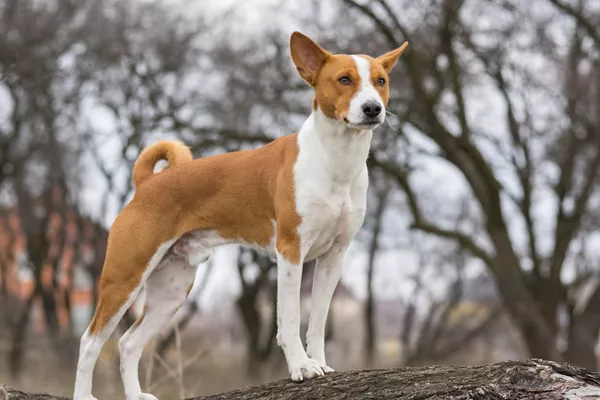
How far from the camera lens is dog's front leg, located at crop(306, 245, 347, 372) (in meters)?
4.89

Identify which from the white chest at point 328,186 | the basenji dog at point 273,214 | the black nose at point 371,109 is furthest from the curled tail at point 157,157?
the black nose at point 371,109

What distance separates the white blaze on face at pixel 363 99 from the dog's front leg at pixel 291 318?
903 millimetres

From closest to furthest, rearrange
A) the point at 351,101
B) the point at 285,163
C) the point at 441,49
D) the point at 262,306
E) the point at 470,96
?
1. the point at 351,101
2. the point at 285,163
3. the point at 441,49
4. the point at 470,96
5. the point at 262,306

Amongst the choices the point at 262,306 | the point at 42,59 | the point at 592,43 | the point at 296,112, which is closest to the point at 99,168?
the point at 42,59

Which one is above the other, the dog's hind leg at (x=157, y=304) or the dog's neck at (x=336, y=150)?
the dog's neck at (x=336, y=150)

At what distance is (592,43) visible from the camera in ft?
48.4

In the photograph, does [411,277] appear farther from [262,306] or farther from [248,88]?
[248,88]

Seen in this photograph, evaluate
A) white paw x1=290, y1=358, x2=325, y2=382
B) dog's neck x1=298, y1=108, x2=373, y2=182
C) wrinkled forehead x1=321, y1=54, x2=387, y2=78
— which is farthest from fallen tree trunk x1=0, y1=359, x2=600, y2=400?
wrinkled forehead x1=321, y1=54, x2=387, y2=78

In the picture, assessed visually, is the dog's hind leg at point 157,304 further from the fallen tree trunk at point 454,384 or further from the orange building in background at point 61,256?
the orange building in background at point 61,256

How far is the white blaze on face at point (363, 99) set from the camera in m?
4.30

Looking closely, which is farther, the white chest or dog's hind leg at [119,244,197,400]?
dog's hind leg at [119,244,197,400]

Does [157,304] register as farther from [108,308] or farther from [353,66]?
[353,66]

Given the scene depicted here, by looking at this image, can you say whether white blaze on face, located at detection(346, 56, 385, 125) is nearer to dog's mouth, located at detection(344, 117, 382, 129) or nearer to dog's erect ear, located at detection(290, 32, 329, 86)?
dog's mouth, located at detection(344, 117, 382, 129)

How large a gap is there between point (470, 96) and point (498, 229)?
3885mm
